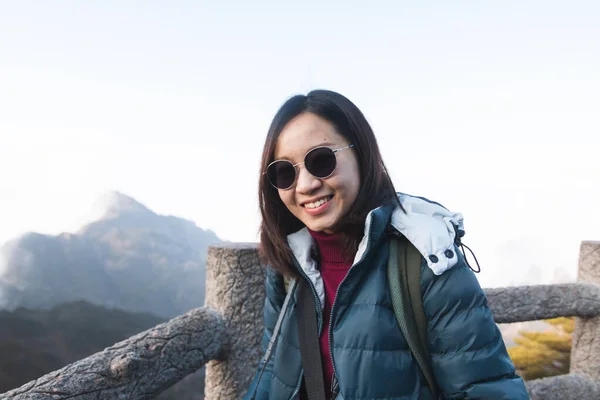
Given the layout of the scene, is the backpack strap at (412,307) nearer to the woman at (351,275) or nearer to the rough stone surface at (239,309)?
the woman at (351,275)

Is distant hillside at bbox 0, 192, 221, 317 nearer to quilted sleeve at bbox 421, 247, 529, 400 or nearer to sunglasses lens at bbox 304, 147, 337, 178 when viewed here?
sunglasses lens at bbox 304, 147, 337, 178

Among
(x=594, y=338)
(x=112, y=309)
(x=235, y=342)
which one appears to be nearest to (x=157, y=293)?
(x=112, y=309)

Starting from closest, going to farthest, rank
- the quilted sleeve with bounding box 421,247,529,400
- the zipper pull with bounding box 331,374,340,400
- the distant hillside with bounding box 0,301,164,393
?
the quilted sleeve with bounding box 421,247,529,400 < the zipper pull with bounding box 331,374,340,400 < the distant hillside with bounding box 0,301,164,393

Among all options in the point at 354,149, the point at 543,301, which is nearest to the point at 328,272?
the point at 354,149

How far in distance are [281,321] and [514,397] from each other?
764mm

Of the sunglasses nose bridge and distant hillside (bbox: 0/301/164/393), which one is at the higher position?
the sunglasses nose bridge

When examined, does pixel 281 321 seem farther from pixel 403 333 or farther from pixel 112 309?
pixel 112 309

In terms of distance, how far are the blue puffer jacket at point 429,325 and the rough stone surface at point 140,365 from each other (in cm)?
100

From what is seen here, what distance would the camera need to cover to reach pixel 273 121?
4.87 feet

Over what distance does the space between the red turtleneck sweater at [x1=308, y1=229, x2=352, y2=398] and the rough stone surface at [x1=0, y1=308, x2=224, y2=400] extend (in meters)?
0.89

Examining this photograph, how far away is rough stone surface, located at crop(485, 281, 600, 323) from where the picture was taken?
2.98 metres

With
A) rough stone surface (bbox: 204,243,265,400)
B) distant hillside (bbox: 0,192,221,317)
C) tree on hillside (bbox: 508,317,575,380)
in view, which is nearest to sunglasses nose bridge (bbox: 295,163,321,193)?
rough stone surface (bbox: 204,243,265,400)

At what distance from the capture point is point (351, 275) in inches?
50.1

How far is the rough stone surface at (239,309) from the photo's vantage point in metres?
2.30
